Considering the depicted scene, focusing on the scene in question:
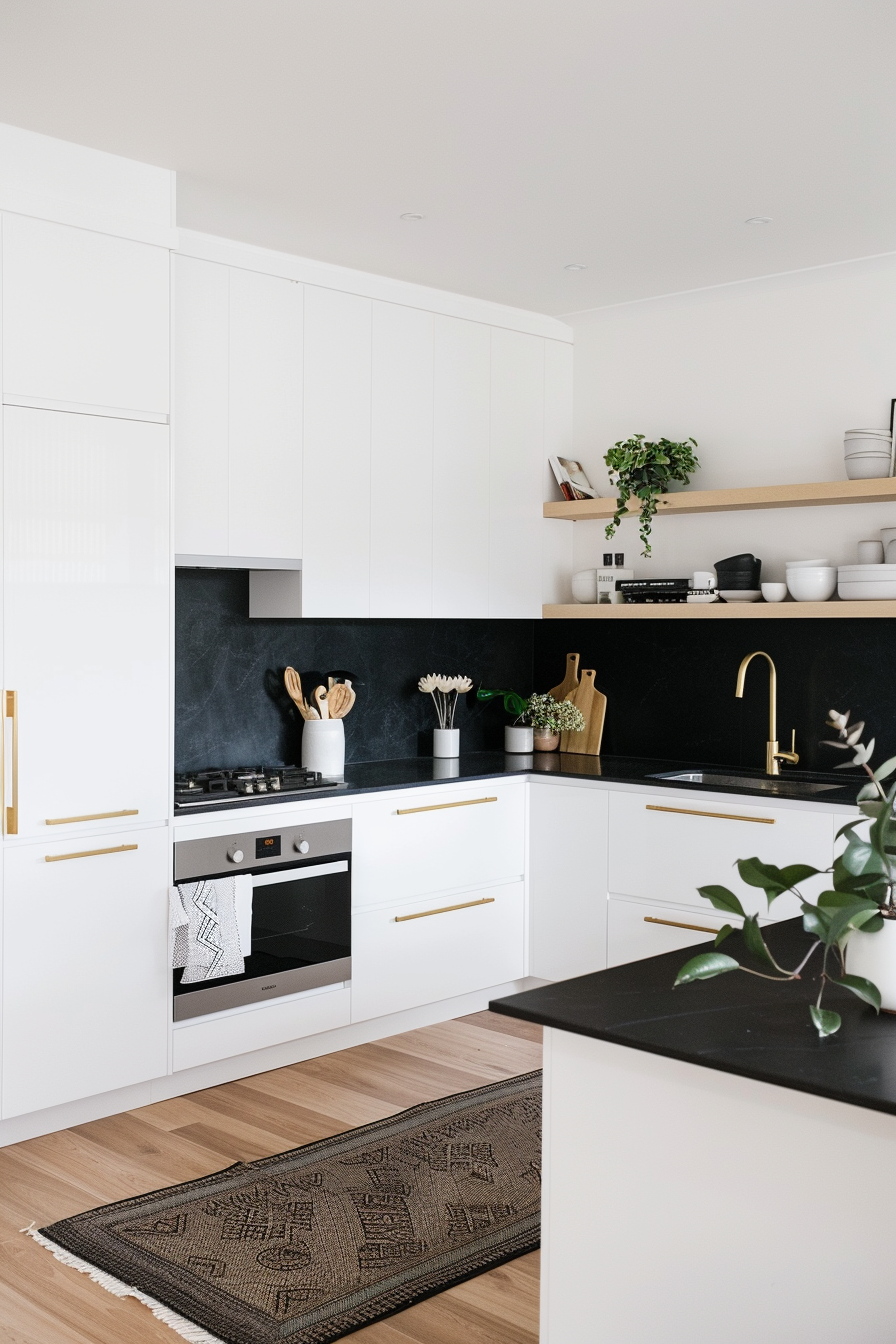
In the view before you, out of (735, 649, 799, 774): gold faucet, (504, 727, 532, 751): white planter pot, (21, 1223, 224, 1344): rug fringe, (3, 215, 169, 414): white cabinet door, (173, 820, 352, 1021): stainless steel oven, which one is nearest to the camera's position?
(21, 1223, 224, 1344): rug fringe

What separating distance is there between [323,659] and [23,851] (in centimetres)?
164

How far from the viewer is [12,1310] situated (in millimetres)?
2609

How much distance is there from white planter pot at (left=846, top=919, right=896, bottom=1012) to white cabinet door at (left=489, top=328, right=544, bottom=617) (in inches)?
128

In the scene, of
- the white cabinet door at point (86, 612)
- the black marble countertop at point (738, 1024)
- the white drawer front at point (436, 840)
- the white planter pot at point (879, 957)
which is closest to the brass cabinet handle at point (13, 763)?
the white cabinet door at point (86, 612)

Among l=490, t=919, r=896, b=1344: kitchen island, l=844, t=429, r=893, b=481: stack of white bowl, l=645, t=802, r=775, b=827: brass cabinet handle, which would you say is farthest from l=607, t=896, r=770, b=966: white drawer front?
l=490, t=919, r=896, b=1344: kitchen island

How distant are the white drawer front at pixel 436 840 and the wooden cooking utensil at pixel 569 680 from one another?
78 cm

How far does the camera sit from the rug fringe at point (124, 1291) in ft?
8.30

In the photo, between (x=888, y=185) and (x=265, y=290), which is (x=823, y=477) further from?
(x=265, y=290)

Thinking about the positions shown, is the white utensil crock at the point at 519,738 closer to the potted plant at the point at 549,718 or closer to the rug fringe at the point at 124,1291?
the potted plant at the point at 549,718

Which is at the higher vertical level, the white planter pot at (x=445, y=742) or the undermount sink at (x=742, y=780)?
the white planter pot at (x=445, y=742)

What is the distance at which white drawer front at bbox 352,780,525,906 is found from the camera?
13.8 ft

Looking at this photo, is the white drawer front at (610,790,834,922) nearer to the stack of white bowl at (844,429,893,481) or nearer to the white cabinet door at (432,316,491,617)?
the white cabinet door at (432,316,491,617)

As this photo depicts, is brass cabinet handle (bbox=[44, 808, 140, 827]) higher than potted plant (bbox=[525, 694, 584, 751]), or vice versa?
potted plant (bbox=[525, 694, 584, 751])

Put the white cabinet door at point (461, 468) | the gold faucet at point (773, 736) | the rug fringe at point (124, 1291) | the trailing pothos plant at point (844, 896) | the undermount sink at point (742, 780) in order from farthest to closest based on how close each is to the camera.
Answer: the white cabinet door at point (461, 468), the gold faucet at point (773, 736), the undermount sink at point (742, 780), the rug fringe at point (124, 1291), the trailing pothos plant at point (844, 896)
